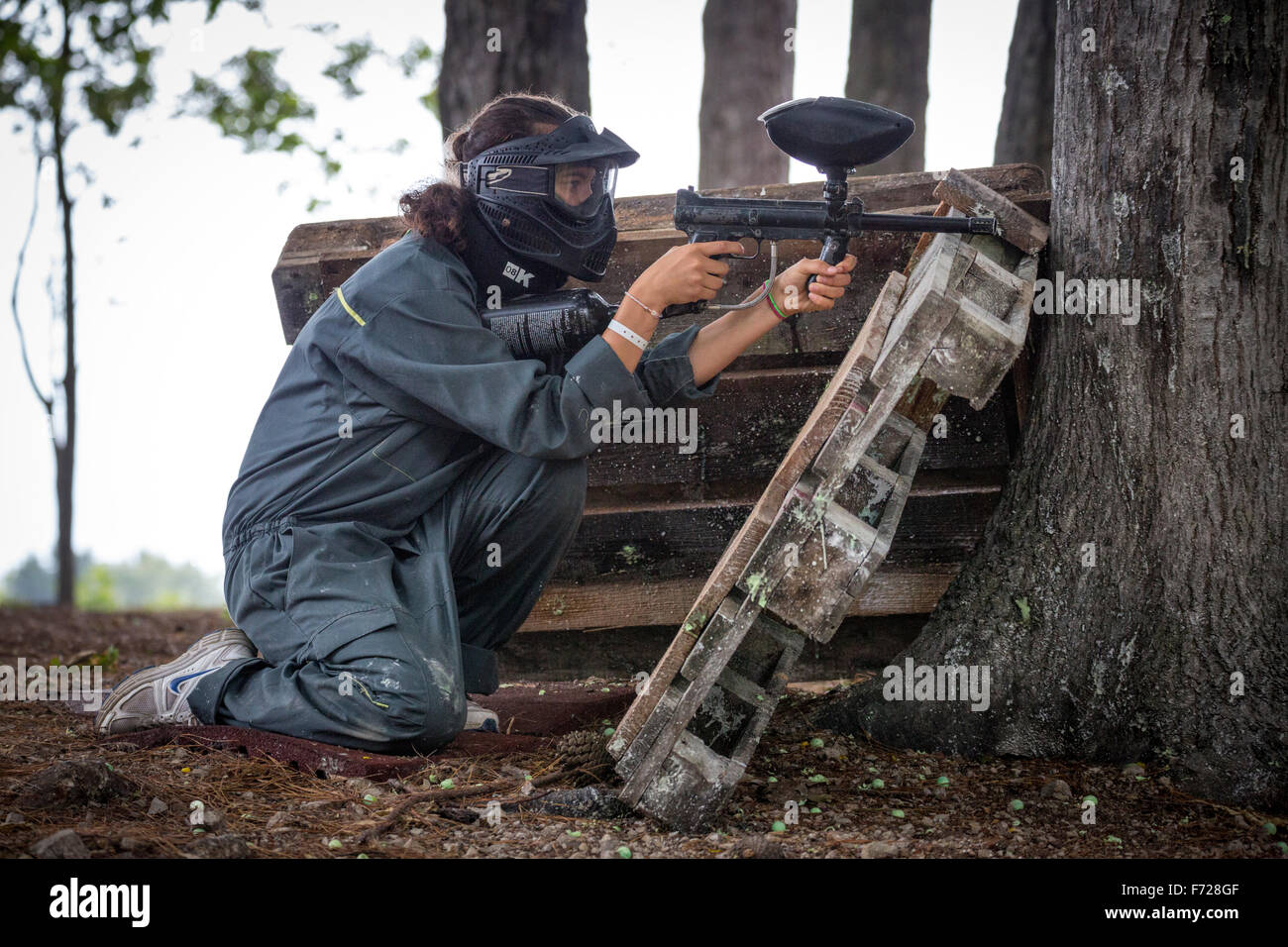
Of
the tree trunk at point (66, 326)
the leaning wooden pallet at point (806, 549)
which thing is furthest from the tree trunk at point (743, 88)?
the tree trunk at point (66, 326)

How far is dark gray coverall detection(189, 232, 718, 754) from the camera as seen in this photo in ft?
9.70

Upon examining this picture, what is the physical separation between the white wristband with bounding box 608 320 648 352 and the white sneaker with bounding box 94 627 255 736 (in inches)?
59.9

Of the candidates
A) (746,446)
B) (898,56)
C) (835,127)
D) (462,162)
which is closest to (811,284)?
(835,127)

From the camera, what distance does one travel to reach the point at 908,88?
718 centimetres

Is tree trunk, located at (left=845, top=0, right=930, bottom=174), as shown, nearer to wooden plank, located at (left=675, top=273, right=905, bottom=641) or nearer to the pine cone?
wooden plank, located at (left=675, top=273, right=905, bottom=641)

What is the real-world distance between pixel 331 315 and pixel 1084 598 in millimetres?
2321

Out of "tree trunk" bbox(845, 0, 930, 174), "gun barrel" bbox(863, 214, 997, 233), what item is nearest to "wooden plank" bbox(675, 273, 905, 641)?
"gun barrel" bbox(863, 214, 997, 233)

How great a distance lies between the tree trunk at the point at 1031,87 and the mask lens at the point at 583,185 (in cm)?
377

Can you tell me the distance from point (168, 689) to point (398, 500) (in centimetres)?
93

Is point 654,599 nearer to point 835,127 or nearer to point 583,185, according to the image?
point 583,185
